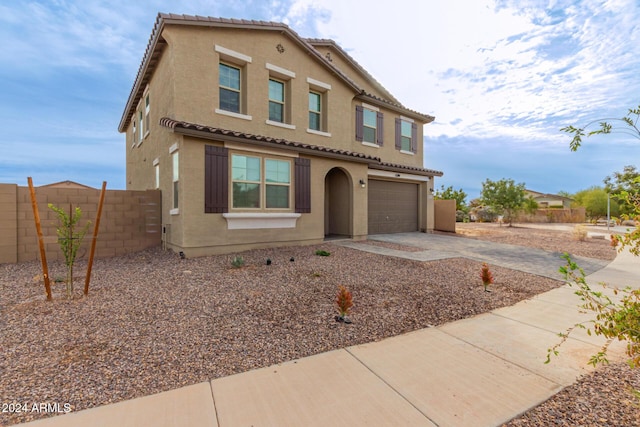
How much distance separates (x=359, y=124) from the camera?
1303cm

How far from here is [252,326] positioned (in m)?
3.69

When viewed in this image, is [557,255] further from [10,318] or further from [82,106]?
[82,106]

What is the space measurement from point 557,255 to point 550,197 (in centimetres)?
5351

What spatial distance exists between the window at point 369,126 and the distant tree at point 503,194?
1344 centimetres

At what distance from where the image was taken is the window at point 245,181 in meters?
8.70

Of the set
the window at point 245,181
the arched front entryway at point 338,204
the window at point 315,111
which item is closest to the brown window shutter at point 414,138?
the arched front entryway at point 338,204

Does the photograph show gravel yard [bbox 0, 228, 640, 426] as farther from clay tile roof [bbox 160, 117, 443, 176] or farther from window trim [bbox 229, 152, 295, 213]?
clay tile roof [bbox 160, 117, 443, 176]

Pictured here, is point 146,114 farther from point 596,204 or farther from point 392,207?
point 596,204

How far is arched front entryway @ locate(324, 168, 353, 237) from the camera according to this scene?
11609 mm

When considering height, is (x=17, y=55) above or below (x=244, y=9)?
below

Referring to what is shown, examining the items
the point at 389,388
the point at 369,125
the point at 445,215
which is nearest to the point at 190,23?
the point at 369,125

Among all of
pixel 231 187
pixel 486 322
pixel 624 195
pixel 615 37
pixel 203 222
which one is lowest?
pixel 486 322

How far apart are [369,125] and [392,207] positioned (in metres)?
4.10

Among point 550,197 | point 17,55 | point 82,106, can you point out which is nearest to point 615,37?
point 17,55
